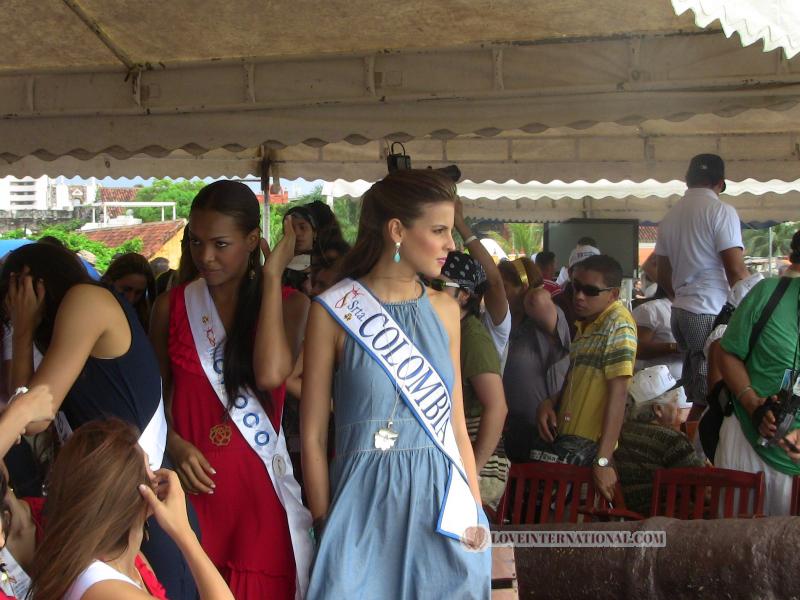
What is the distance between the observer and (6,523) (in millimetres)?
2078

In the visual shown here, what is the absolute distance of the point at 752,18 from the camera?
80.7 inches

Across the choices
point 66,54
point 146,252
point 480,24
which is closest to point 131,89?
point 66,54

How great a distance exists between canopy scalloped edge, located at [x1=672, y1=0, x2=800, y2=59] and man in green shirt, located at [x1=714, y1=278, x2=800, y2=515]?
188cm

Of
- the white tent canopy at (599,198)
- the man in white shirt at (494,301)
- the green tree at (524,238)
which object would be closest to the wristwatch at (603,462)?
the man in white shirt at (494,301)

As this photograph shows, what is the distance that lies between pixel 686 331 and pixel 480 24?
2.54 m

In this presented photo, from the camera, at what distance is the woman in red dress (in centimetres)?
256

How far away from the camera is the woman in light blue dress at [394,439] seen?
2232mm

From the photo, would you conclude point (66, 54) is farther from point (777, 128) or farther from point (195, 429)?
point (777, 128)

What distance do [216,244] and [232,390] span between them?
17.5 inches

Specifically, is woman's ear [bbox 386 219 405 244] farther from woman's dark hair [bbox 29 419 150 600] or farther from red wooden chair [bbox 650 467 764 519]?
red wooden chair [bbox 650 467 764 519]

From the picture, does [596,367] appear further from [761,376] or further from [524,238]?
[524,238]
